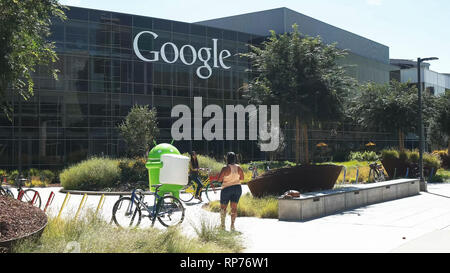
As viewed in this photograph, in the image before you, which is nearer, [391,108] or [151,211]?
[151,211]

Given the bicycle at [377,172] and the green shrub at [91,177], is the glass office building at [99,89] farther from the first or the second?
the bicycle at [377,172]

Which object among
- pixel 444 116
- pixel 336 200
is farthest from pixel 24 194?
pixel 444 116

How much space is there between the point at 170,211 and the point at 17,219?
12.1 feet

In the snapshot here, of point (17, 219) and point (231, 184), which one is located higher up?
point (231, 184)

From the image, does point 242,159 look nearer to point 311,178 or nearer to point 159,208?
point 311,178

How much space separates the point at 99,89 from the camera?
39.7 metres

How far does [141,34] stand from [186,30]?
485cm

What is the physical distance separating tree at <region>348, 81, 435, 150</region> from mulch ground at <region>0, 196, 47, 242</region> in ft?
73.6

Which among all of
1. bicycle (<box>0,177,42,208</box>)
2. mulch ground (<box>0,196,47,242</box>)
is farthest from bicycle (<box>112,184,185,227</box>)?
bicycle (<box>0,177,42,208</box>)

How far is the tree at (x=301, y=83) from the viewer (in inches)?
705

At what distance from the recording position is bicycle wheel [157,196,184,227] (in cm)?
1099

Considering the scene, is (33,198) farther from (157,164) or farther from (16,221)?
(16,221)

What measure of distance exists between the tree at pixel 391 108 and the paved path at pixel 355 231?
15200 millimetres
